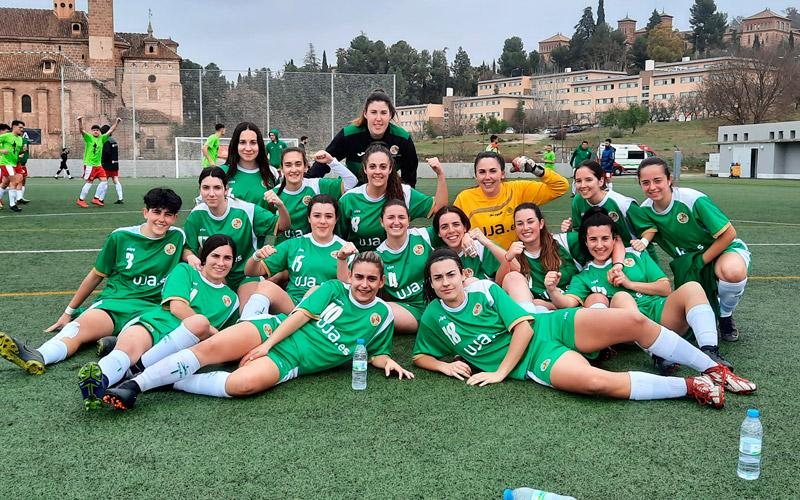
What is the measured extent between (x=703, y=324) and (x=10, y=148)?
14.2 meters

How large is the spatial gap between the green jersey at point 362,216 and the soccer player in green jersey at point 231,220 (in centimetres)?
45

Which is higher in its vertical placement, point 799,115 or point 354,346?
point 799,115

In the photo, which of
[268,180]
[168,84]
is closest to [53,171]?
[168,84]

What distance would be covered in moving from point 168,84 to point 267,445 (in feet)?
89.9

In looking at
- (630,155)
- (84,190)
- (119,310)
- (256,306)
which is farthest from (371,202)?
(630,155)

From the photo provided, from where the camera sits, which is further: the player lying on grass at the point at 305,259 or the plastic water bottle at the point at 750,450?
the player lying on grass at the point at 305,259

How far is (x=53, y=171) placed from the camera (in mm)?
30250

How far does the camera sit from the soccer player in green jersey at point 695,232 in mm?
4734

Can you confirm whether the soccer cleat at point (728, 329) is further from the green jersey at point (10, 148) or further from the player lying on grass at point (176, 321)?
the green jersey at point (10, 148)

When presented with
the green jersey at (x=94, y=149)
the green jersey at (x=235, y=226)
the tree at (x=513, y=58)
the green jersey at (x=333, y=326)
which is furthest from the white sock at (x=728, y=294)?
the tree at (x=513, y=58)

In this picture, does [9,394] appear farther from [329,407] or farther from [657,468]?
[657,468]

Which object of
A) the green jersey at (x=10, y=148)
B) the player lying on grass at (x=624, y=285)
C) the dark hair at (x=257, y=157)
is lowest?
the player lying on grass at (x=624, y=285)

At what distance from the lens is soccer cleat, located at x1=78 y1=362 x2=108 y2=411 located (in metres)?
3.32

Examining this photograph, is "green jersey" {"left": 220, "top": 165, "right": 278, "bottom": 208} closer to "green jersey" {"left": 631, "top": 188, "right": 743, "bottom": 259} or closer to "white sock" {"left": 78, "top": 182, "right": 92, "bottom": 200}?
"green jersey" {"left": 631, "top": 188, "right": 743, "bottom": 259}
